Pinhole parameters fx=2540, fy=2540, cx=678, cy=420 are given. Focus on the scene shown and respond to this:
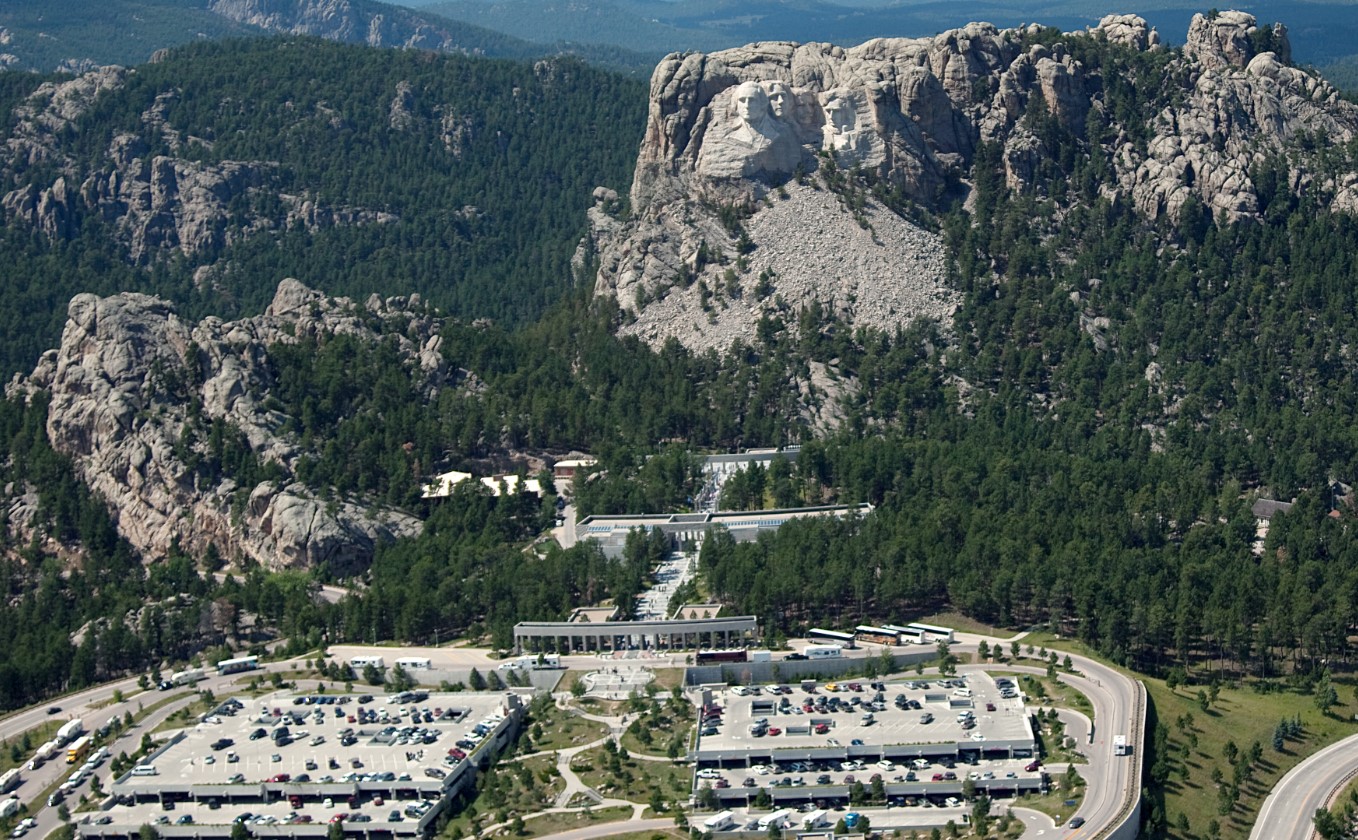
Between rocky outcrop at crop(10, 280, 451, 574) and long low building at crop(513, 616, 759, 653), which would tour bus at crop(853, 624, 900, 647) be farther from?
rocky outcrop at crop(10, 280, 451, 574)

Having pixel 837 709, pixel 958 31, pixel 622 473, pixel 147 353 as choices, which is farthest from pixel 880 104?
pixel 837 709

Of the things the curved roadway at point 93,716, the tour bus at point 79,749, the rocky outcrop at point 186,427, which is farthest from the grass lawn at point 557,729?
the rocky outcrop at point 186,427

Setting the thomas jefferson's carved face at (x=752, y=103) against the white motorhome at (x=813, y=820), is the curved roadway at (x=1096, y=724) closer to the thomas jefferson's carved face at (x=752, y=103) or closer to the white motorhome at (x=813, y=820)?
the white motorhome at (x=813, y=820)

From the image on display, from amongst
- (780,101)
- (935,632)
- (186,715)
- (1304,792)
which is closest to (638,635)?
(935,632)

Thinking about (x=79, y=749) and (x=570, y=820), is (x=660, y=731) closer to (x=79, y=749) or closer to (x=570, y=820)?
(x=570, y=820)

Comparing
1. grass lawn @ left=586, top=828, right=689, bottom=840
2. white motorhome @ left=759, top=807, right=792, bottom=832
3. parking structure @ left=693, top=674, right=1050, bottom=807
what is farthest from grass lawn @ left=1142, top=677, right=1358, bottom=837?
grass lawn @ left=586, top=828, right=689, bottom=840

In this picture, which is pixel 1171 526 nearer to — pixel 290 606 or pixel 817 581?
pixel 817 581
